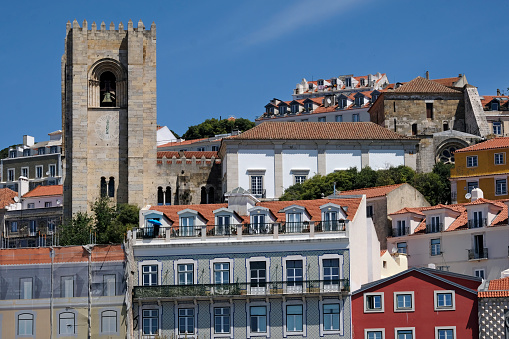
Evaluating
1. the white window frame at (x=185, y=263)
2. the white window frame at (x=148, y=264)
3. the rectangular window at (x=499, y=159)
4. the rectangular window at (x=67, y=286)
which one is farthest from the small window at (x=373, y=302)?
the rectangular window at (x=499, y=159)

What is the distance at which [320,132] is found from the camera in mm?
90875

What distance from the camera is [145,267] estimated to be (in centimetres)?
5303

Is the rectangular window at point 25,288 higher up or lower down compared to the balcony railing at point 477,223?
lower down

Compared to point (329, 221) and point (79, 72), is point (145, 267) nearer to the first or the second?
point (329, 221)

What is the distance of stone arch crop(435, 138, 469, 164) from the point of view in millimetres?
93312

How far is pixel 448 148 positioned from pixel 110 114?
24537 millimetres

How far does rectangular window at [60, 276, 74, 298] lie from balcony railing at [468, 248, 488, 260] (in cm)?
2004

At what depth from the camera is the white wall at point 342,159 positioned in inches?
3511

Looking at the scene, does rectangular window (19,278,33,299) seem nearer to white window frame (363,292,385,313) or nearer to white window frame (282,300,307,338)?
white window frame (282,300,307,338)

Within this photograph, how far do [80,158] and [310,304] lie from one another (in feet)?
142

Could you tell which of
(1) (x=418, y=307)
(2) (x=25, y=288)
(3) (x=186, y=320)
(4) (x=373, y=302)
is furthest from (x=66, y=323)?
(1) (x=418, y=307)

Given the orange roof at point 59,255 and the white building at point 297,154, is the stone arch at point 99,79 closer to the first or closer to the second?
the white building at point 297,154

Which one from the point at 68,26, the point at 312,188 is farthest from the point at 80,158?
the point at 312,188

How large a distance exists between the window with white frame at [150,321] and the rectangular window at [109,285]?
1582 millimetres
